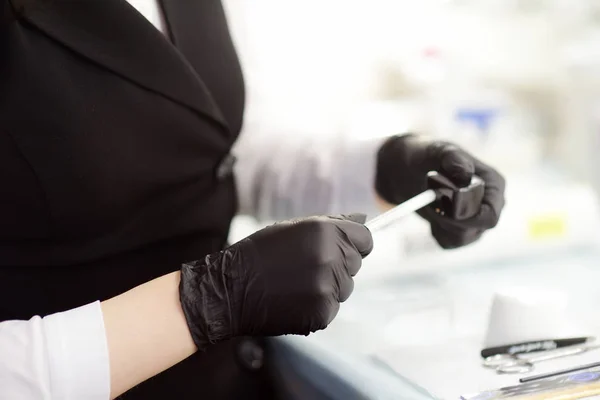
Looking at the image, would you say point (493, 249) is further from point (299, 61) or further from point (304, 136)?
point (299, 61)

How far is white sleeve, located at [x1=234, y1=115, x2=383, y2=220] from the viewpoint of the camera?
1.08m

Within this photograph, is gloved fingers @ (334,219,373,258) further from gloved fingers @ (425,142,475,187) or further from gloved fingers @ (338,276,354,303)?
gloved fingers @ (425,142,475,187)

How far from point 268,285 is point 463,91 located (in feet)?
3.21

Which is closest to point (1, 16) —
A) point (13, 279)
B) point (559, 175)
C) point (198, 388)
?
point (13, 279)

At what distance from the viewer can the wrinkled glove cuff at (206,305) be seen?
615 millimetres

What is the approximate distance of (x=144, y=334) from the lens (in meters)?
0.61

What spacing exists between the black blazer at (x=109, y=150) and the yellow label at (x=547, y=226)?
2.01 feet

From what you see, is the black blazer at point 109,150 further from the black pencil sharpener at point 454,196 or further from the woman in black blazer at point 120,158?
the black pencil sharpener at point 454,196

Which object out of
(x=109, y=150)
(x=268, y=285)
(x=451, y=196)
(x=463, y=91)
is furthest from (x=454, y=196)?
(x=463, y=91)

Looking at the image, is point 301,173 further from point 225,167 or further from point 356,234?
point 356,234

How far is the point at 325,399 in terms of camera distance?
2.33 ft

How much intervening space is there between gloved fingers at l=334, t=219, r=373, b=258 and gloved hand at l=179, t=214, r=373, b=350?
0.06ft

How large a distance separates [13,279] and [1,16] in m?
0.30

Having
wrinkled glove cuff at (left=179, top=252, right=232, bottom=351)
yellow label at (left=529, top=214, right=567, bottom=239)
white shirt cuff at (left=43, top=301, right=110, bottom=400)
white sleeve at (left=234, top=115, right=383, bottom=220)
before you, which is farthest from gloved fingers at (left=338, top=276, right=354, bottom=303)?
yellow label at (left=529, top=214, right=567, bottom=239)
